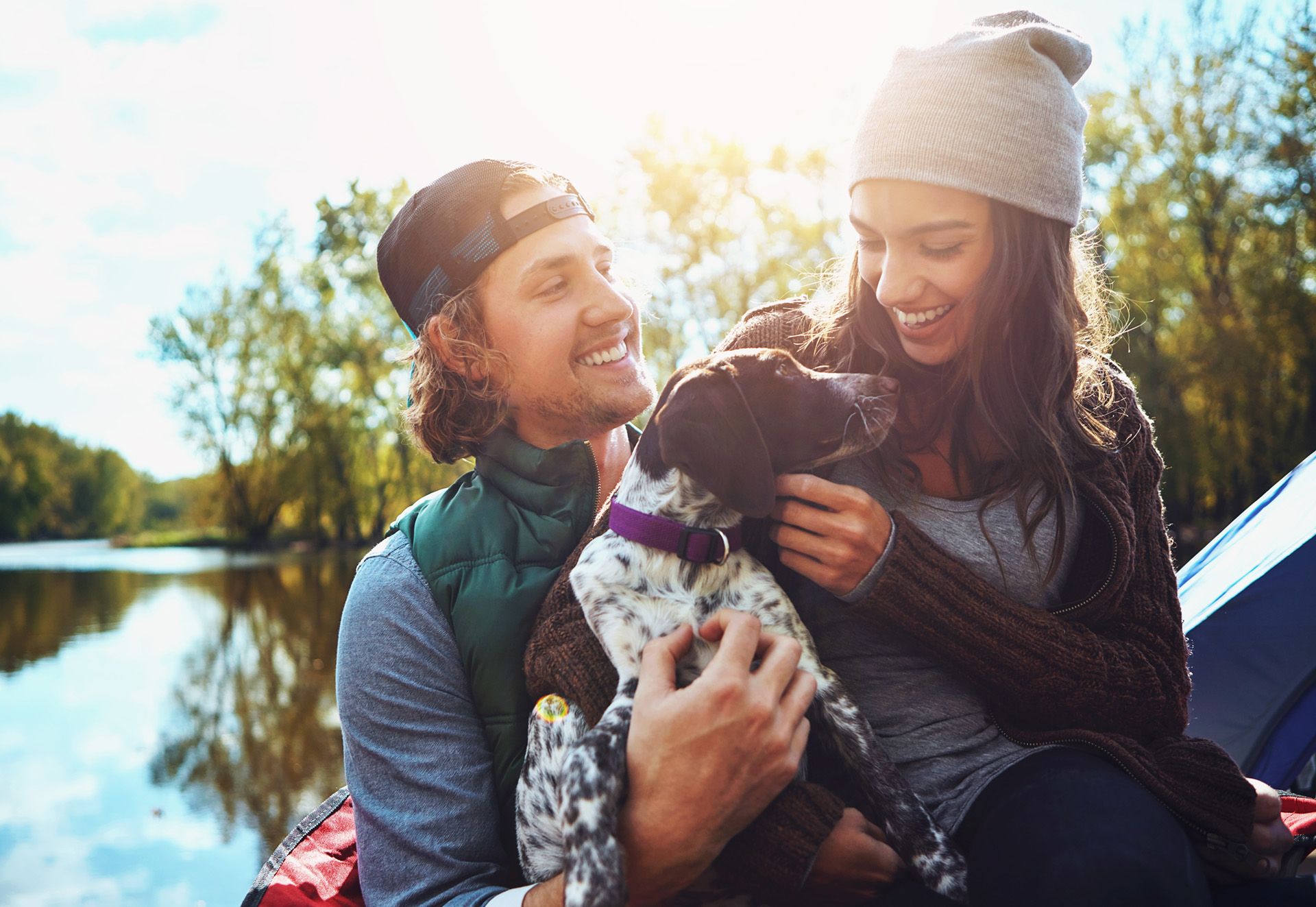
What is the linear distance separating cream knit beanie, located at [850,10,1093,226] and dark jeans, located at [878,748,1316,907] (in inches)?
53.1

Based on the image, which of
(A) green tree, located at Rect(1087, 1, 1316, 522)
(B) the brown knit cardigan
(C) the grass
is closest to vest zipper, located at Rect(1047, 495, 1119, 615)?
(B) the brown knit cardigan

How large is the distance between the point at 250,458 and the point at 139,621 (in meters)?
24.3

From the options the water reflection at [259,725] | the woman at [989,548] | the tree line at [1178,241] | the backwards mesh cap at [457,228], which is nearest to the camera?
the woman at [989,548]

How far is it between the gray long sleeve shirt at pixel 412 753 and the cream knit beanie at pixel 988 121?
1.61m

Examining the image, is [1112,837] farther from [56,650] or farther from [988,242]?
[56,650]

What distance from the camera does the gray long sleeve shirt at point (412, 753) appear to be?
1834mm

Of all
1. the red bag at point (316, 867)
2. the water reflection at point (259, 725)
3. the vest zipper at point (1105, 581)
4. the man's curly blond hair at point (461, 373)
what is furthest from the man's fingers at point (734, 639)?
the water reflection at point (259, 725)

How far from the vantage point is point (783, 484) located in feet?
6.87

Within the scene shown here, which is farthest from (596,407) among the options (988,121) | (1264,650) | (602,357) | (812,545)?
(1264,650)

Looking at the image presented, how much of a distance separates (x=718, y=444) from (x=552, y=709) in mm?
738

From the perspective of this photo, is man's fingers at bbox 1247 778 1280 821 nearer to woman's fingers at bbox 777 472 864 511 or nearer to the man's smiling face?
woman's fingers at bbox 777 472 864 511

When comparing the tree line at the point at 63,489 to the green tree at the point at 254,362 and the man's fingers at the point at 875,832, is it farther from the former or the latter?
the man's fingers at the point at 875,832

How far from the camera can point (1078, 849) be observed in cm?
156

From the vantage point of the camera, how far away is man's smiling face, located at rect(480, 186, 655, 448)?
234cm
